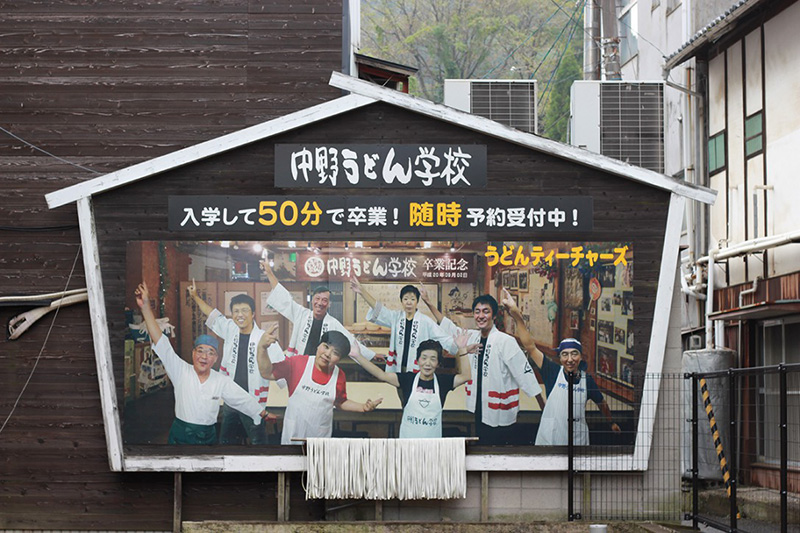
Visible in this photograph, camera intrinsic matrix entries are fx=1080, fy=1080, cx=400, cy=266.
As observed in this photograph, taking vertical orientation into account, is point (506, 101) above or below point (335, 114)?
above

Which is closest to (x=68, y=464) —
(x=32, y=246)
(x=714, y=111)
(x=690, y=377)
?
(x=32, y=246)

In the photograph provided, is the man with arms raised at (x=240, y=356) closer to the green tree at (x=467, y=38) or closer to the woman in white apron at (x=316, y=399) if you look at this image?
the woman in white apron at (x=316, y=399)

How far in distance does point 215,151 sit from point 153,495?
14.6ft

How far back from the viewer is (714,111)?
59.2 ft

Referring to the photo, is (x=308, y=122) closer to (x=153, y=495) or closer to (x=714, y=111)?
(x=153, y=495)

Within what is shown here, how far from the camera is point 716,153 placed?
59.0 feet

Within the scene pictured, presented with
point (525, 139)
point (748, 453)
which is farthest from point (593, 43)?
point (525, 139)

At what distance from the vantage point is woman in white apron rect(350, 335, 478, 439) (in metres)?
13.4

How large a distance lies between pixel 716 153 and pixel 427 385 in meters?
7.52

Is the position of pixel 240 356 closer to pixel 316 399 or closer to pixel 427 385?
pixel 316 399

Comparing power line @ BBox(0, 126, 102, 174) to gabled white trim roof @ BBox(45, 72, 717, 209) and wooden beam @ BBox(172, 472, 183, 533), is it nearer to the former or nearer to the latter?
gabled white trim roof @ BBox(45, 72, 717, 209)

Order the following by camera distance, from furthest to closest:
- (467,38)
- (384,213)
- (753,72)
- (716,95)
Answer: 1. (467,38)
2. (716,95)
3. (753,72)
4. (384,213)

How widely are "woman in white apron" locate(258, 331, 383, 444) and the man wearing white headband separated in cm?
200

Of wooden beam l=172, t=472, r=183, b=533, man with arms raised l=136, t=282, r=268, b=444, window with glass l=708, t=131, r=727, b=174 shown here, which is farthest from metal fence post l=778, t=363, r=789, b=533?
window with glass l=708, t=131, r=727, b=174
